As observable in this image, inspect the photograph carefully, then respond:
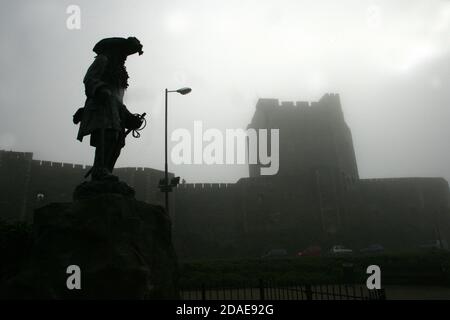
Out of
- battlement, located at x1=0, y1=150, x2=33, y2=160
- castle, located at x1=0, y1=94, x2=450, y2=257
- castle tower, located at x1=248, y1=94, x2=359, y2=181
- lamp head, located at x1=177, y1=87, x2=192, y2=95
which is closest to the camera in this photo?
lamp head, located at x1=177, y1=87, x2=192, y2=95

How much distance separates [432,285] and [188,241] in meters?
24.3

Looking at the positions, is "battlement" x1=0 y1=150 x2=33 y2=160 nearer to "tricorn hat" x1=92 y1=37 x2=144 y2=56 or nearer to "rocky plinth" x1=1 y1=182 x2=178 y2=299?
"tricorn hat" x1=92 y1=37 x2=144 y2=56

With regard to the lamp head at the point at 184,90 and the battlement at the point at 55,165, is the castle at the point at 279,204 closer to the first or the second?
the battlement at the point at 55,165

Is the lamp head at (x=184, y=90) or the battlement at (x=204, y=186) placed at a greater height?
the battlement at (x=204, y=186)

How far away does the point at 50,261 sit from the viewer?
13.5 ft

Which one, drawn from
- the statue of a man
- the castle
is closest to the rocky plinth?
the statue of a man

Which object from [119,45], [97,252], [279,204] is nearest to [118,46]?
[119,45]

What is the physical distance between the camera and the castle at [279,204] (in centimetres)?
3353

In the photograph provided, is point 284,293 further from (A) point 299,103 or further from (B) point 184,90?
(A) point 299,103

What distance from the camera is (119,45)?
574cm

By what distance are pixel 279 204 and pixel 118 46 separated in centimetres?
3463

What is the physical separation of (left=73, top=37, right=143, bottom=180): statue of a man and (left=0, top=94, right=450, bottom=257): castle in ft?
94.1

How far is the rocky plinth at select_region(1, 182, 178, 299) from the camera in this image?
158 inches

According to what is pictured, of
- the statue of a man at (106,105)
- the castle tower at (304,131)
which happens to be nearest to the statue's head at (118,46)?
the statue of a man at (106,105)
